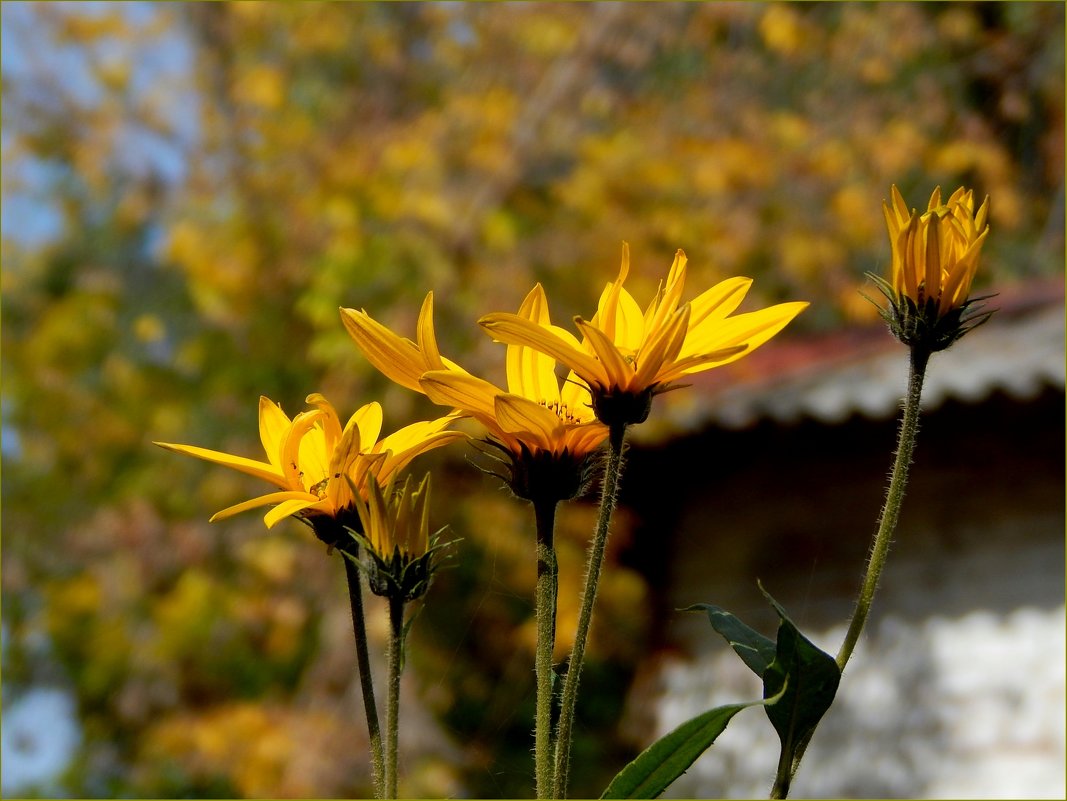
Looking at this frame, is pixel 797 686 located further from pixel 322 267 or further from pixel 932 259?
pixel 322 267

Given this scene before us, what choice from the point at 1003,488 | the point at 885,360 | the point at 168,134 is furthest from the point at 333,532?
the point at 168,134

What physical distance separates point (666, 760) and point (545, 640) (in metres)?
0.05

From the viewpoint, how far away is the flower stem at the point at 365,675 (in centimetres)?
35

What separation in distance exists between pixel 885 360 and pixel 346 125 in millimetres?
1754

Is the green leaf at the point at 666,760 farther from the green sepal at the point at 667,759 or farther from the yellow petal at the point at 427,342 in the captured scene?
the yellow petal at the point at 427,342

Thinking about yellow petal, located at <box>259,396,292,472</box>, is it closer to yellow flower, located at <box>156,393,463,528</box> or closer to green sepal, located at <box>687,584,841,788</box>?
yellow flower, located at <box>156,393,463,528</box>

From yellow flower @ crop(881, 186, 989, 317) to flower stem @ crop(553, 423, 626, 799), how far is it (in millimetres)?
107

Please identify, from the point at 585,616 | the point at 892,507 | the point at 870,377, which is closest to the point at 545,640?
the point at 585,616

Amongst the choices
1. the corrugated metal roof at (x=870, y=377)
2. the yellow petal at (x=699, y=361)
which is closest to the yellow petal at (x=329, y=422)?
the yellow petal at (x=699, y=361)

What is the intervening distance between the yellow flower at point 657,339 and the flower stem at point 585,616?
0.01 metres

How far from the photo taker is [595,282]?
2.89m

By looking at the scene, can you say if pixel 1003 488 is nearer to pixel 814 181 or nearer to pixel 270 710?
pixel 814 181

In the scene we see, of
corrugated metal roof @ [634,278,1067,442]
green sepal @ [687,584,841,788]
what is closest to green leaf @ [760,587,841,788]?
green sepal @ [687,584,841,788]

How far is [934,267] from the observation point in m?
0.38
